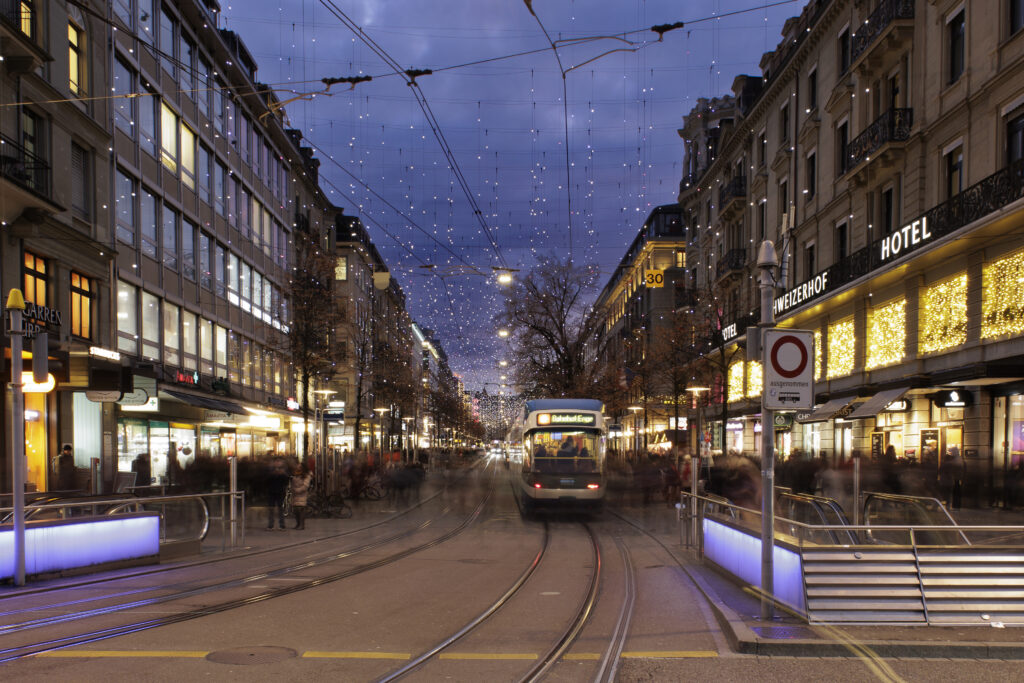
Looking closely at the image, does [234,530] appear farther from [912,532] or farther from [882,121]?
[882,121]

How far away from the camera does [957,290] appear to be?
76.0 feet

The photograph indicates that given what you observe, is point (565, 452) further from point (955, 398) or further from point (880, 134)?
point (880, 134)

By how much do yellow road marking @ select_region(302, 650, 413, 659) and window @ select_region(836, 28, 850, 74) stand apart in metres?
29.4

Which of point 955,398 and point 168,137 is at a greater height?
point 168,137

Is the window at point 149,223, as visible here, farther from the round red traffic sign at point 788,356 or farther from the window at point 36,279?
the round red traffic sign at point 788,356

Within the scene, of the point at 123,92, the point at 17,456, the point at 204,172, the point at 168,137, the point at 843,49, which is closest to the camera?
the point at 17,456

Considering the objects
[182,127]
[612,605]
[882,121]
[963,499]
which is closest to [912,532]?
[612,605]

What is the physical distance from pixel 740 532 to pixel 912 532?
272 centimetres

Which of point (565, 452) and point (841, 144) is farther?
point (841, 144)

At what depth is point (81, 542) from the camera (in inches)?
490

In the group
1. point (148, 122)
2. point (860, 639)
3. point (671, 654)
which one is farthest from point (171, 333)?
point (860, 639)

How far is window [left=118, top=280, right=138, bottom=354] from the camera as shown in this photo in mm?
26625

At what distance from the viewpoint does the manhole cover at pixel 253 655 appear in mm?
7711

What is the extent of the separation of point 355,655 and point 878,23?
2678cm
